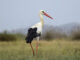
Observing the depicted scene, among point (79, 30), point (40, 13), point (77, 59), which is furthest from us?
point (79, 30)

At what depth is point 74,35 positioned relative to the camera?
77.0 ft

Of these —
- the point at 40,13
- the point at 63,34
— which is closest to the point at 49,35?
the point at 63,34

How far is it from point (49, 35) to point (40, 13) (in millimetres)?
13585

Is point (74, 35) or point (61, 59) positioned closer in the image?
point (61, 59)

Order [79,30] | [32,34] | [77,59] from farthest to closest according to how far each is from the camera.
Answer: [79,30]
[32,34]
[77,59]

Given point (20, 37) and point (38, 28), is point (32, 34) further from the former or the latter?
point (20, 37)

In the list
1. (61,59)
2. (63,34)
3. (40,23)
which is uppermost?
(40,23)

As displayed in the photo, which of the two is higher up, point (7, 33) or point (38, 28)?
point (38, 28)

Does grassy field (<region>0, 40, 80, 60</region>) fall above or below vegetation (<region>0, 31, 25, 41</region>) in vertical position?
above

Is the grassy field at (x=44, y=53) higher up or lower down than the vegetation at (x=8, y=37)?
higher up

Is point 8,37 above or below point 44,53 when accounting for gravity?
below

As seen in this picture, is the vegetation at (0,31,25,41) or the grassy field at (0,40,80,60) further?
the vegetation at (0,31,25,41)

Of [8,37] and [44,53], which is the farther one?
[8,37]

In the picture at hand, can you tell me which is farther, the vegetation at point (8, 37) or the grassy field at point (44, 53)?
the vegetation at point (8, 37)
